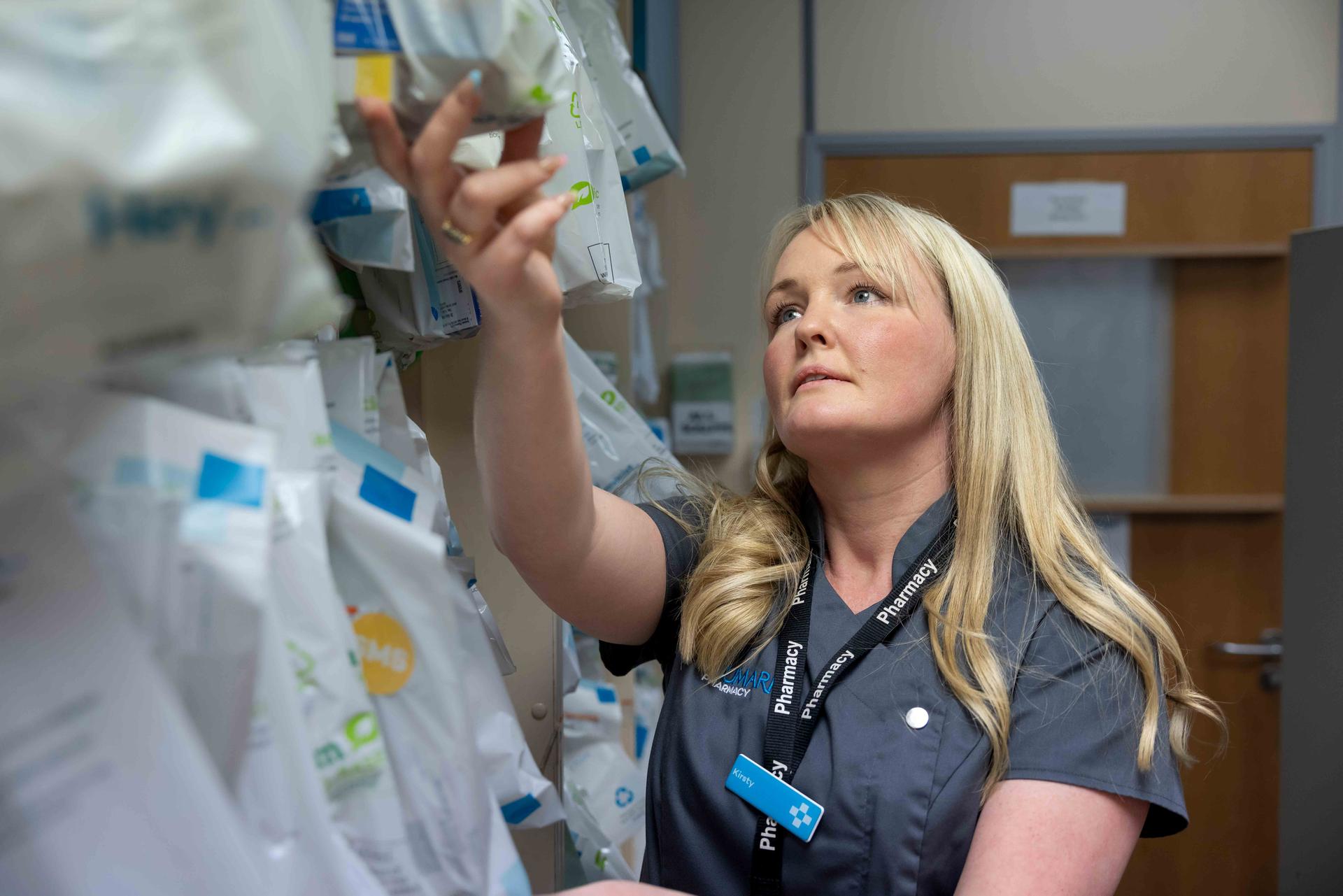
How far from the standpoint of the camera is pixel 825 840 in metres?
0.98

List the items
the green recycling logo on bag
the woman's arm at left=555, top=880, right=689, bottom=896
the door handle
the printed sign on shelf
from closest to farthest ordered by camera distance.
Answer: the woman's arm at left=555, top=880, right=689, bottom=896 → the green recycling logo on bag → the door handle → the printed sign on shelf

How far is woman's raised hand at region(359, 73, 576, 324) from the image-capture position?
0.51 metres

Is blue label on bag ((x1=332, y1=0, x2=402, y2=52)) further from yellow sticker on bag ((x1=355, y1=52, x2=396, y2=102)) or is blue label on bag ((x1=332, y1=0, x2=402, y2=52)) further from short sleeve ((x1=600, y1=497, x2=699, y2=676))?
short sleeve ((x1=600, y1=497, x2=699, y2=676))

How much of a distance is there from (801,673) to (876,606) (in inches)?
4.3

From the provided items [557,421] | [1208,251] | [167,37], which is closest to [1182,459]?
[1208,251]

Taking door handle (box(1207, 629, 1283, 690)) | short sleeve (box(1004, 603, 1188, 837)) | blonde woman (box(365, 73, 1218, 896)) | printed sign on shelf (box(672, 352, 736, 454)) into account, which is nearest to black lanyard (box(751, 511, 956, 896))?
blonde woman (box(365, 73, 1218, 896))

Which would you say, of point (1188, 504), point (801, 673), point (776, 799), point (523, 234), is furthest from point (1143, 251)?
point (523, 234)

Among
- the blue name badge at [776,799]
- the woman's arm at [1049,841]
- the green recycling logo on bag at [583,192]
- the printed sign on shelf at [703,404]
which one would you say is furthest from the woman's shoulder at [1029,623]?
the printed sign on shelf at [703,404]

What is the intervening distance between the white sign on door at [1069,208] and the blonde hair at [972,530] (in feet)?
5.44

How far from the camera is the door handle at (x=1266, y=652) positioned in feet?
8.80

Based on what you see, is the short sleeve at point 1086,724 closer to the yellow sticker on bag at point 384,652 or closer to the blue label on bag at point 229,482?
the yellow sticker on bag at point 384,652

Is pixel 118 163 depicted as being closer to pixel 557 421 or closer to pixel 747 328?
pixel 557 421

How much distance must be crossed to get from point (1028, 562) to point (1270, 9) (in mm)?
2358

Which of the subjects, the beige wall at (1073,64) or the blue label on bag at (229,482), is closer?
the blue label on bag at (229,482)
